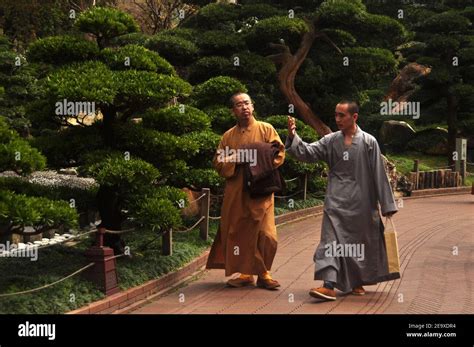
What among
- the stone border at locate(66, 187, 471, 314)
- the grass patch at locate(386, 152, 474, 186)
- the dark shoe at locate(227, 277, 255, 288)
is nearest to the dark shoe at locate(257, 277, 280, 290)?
the dark shoe at locate(227, 277, 255, 288)

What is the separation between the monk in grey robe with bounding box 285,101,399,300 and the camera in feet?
27.0

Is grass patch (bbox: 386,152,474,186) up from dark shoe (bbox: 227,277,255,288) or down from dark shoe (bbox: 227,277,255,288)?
up

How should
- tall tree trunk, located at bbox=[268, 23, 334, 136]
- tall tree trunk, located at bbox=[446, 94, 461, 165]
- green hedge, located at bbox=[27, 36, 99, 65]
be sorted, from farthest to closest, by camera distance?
1. tall tree trunk, located at bbox=[446, 94, 461, 165]
2. tall tree trunk, located at bbox=[268, 23, 334, 136]
3. green hedge, located at bbox=[27, 36, 99, 65]

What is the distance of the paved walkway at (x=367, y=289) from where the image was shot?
7.78 metres

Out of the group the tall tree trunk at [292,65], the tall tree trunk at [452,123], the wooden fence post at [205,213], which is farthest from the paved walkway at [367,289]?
the tall tree trunk at [452,123]

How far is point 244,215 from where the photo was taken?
871 centimetres

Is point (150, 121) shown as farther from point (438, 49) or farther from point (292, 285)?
point (438, 49)

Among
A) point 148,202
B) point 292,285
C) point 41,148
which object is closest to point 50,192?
point 41,148

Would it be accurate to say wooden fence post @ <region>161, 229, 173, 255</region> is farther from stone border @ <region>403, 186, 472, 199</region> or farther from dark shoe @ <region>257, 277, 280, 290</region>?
stone border @ <region>403, 186, 472, 199</region>

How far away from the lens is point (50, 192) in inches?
358

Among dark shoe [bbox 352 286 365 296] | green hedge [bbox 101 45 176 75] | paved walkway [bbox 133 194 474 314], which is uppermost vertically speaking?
green hedge [bbox 101 45 176 75]

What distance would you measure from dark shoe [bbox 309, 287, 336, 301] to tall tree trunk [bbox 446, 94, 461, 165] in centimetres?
1989

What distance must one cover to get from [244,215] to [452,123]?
65.2 ft

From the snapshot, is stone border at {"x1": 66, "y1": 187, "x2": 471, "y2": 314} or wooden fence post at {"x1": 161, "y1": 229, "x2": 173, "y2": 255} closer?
stone border at {"x1": 66, "y1": 187, "x2": 471, "y2": 314}
